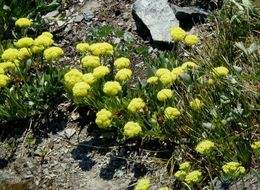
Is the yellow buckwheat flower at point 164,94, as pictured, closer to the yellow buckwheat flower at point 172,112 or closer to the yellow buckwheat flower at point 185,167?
the yellow buckwheat flower at point 172,112

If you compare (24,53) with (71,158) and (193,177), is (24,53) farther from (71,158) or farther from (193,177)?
(193,177)

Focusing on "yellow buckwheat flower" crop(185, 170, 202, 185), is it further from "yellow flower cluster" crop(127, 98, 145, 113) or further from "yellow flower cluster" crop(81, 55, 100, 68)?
"yellow flower cluster" crop(81, 55, 100, 68)

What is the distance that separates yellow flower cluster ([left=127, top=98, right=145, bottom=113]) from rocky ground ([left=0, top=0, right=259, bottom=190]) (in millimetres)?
473

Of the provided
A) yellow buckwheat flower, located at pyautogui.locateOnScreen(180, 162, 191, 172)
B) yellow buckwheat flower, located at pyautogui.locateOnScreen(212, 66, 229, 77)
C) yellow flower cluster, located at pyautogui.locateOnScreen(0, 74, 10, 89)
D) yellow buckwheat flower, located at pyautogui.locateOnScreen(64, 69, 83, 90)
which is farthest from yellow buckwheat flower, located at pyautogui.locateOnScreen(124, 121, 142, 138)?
yellow flower cluster, located at pyautogui.locateOnScreen(0, 74, 10, 89)

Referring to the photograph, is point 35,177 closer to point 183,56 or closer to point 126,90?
point 126,90

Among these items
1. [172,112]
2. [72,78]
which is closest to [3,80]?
[72,78]

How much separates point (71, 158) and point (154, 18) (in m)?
2.15

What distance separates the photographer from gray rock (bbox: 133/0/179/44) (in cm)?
709

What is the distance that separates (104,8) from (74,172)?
257 centimetres

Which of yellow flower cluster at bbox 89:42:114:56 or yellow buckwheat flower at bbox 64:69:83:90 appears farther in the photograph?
yellow flower cluster at bbox 89:42:114:56

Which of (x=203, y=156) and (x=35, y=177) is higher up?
(x=203, y=156)

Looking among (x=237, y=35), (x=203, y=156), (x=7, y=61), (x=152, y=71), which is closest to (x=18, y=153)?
(x=7, y=61)

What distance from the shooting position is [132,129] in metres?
5.43

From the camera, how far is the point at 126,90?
243 inches
